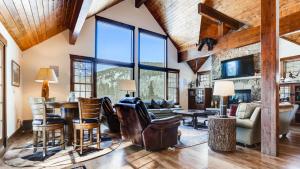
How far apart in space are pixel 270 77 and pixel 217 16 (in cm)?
429

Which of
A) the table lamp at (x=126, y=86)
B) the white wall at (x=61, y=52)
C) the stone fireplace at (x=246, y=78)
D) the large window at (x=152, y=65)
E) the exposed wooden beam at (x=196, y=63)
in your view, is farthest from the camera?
the exposed wooden beam at (x=196, y=63)

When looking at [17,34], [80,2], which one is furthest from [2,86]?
[80,2]

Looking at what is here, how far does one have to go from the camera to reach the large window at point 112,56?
6.82 meters

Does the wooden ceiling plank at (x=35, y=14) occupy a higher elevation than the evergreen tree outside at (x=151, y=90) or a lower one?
higher

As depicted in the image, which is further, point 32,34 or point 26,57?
point 26,57

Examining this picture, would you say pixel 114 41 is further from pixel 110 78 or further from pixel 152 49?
→ pixel 152 49

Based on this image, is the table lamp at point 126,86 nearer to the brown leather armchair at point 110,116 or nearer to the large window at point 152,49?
the brown leather armchair at point 110,116

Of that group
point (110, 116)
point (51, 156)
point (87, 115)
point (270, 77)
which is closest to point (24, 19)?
point (87, 115)

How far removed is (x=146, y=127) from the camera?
10.6 ft

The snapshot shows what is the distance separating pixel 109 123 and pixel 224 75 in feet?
19.4

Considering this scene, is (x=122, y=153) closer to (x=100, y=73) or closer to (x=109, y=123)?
(x=109, y=123)

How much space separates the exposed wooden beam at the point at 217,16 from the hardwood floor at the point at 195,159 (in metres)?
4.76

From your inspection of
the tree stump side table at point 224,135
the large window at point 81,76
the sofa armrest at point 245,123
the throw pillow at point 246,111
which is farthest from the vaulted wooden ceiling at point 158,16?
the sofa armrest at point 245,123

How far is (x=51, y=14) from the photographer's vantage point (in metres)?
3.88
